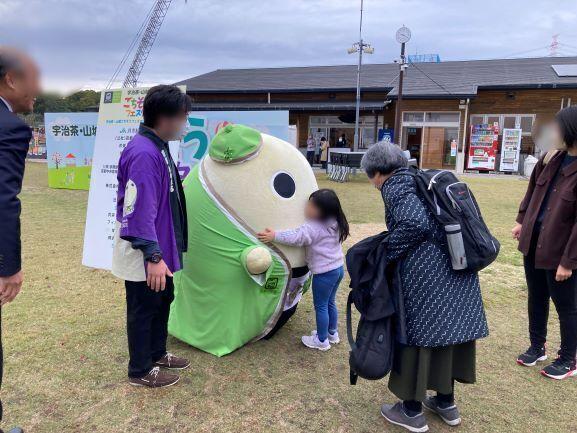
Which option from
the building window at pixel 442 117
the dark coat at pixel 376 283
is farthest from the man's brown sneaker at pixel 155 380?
the building window at pixel 442 117

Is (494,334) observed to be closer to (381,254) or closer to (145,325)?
(381,254)

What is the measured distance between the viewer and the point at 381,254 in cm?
251

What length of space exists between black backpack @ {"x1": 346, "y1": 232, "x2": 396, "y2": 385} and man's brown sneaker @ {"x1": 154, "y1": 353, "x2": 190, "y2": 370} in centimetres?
140

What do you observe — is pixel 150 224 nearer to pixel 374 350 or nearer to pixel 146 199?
pixel 146 199

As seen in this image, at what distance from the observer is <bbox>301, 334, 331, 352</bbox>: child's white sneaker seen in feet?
12.2

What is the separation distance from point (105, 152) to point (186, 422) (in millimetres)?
3337

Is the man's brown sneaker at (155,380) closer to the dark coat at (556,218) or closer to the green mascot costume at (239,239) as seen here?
the green mascot costume at (239,239)

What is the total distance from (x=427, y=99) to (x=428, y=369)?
2085cm

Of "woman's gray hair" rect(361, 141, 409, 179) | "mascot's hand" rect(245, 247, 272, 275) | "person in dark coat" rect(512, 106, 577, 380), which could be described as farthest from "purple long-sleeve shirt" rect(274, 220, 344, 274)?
"person in dark coat" rect(512, 106, 577, 380)

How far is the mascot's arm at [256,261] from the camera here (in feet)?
10.5

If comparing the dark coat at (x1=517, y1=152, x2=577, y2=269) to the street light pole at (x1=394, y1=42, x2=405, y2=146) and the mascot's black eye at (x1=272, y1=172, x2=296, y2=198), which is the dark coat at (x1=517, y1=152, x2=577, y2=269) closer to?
the mascot's black eye at (x1=272, y1=172, x2=296, y2=198)

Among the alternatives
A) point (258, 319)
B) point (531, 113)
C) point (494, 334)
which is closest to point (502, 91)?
point (531, 113)

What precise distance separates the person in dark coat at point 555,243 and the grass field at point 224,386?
23 cm

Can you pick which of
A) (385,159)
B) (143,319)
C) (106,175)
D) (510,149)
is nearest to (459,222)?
(385,159)
